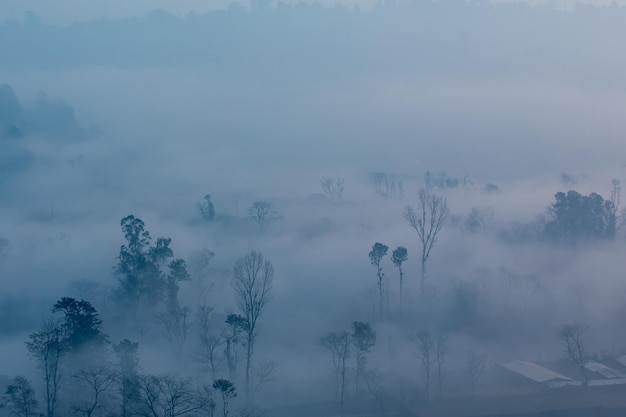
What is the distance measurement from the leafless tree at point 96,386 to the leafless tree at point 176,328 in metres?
4.16

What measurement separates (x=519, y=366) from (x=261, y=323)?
380 inches

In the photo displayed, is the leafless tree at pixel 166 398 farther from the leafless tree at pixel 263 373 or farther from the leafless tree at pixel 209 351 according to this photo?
the leafless tree at pixel 263 373

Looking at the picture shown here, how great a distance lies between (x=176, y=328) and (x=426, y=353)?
8.21m

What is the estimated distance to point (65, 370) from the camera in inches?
809

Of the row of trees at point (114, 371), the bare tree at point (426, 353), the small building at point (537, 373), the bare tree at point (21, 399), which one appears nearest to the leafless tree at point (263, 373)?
the row of trees at point (114, 371)

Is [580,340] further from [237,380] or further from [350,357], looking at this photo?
[237,380]

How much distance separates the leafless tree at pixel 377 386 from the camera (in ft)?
69.9

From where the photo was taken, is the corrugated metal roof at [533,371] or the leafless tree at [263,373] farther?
the corrugated metal roof at [533,371]

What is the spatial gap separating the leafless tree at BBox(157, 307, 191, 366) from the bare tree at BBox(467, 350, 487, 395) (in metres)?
9.07

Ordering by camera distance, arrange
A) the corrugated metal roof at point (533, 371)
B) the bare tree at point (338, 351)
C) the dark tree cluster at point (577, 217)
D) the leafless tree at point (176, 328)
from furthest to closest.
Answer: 1. the dark tree cluster at point (577, 217)
2. the leafless tree at point (176, 328)
3. the corrugated metal roof at point (533, 371)
4. the bare tree at point (338, 351)

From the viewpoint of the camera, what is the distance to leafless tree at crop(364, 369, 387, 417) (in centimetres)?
2131

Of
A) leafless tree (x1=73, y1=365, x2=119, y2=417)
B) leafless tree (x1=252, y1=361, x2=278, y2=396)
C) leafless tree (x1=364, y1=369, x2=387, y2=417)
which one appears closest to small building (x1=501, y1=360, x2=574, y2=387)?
leafless tree (x1=364, y1=369, x2=387, y2=417)

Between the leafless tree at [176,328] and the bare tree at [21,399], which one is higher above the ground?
the leafless tree at [176,328]

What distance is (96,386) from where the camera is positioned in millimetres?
17781
